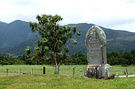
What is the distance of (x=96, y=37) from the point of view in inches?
751

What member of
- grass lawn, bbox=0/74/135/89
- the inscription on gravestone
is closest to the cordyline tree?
the inscription on gravestone

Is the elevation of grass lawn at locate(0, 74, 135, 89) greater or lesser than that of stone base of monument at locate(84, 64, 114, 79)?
lesser

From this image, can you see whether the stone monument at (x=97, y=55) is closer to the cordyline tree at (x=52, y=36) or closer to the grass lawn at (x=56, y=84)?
the grass lawn at (x=56, y=84)

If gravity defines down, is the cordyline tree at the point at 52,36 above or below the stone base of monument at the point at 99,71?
above

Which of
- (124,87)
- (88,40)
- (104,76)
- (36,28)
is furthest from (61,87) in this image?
(36,28)

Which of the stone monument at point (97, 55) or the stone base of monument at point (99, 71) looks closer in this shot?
the stone base of monument at point (99, 71)

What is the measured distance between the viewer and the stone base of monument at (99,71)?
18.1 m

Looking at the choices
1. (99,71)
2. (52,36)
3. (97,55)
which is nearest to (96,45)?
(97,55)

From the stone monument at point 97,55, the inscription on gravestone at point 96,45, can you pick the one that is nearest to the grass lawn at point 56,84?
the stone monument at point 97,55

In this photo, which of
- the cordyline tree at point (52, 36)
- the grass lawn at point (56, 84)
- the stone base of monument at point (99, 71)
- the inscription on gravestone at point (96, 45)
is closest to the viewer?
the grass lawn at point (56, 84)

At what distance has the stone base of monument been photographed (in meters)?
18.1

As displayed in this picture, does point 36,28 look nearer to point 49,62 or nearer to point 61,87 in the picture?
point 49,62

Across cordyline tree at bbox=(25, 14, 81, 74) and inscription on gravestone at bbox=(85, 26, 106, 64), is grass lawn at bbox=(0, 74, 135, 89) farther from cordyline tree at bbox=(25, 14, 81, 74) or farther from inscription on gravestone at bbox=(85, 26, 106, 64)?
cordyline tree at bbox=(25, 14, 81, 74)

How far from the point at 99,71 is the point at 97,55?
1.71 metres
